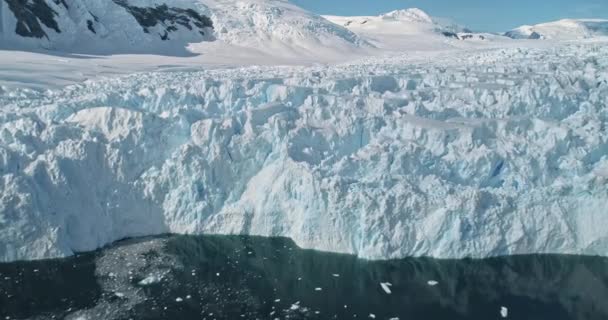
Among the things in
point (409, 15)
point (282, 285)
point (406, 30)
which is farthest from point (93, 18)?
point (409, 15)

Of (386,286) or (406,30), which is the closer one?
(386,286)

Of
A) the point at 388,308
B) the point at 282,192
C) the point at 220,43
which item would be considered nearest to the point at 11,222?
the point at 282,192

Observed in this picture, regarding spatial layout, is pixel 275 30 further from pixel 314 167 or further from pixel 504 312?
pixel 504 312

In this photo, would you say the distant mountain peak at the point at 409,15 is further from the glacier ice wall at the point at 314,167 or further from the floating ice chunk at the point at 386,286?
the floating ice chunk at the point at 386,286

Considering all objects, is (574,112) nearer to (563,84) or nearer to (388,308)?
(563,84)

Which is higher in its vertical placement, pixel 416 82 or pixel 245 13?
pixel 245 13

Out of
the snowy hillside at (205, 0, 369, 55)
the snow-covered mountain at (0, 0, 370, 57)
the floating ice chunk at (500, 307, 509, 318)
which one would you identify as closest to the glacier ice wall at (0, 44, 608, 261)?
the floating ice chunk at (500, 307, 509, 318)

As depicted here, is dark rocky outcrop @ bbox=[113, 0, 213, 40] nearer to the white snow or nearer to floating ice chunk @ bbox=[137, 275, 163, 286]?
the white snow
